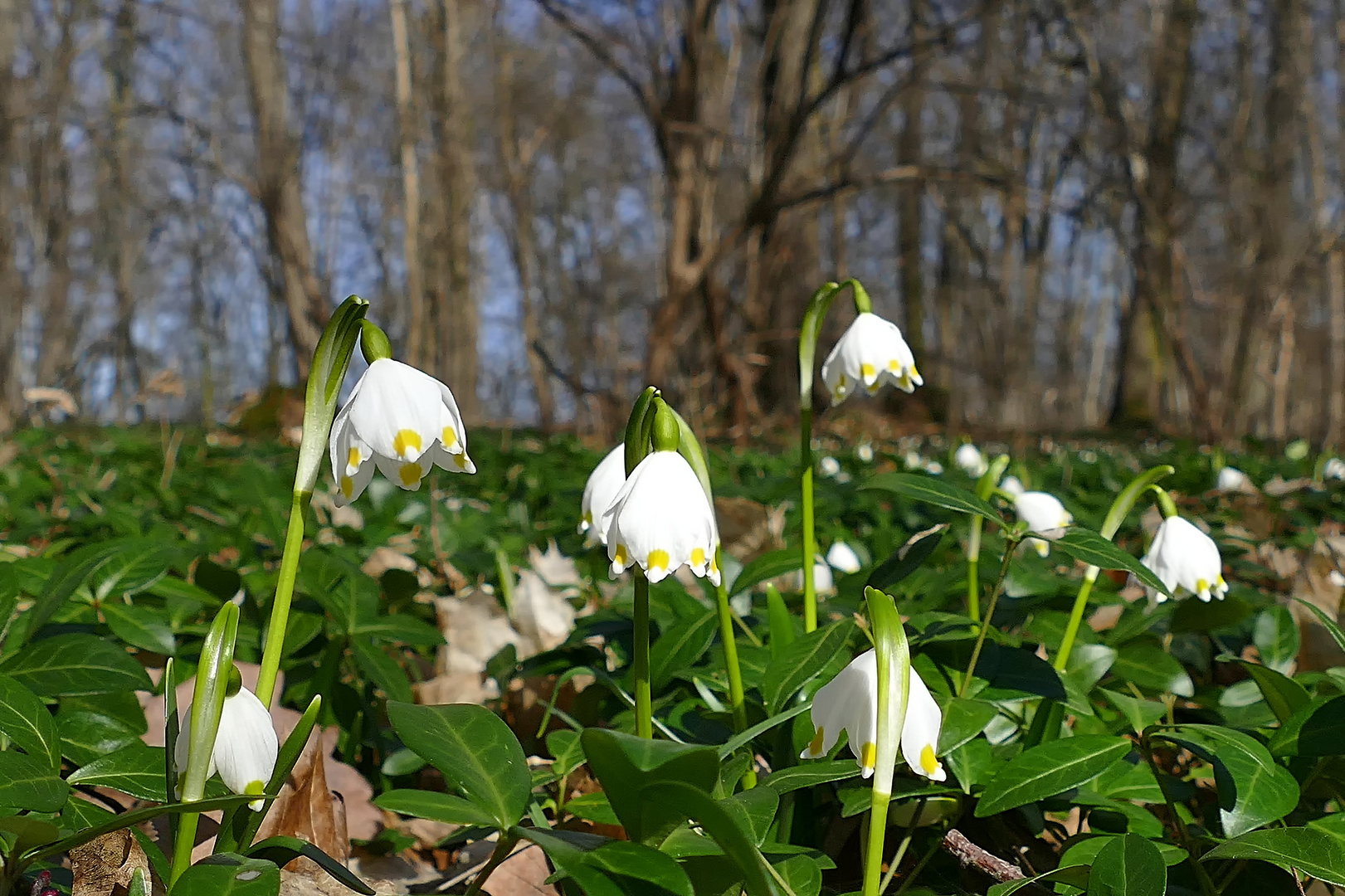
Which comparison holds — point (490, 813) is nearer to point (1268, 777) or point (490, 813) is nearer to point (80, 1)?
point (1268, 777)

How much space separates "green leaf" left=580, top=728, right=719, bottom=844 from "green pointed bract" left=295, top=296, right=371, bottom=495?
397 millimetres

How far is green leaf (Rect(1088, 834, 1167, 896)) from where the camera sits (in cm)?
82

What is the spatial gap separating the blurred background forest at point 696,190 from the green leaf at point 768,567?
2.37 metres

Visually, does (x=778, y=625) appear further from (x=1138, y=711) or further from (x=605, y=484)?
(x=1138, y=711)

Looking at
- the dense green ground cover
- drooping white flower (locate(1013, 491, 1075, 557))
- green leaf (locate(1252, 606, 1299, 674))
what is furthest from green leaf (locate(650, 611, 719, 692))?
green leaf (locate(1252, 606, 1299, 674))

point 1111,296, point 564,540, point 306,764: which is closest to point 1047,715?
point 306,764

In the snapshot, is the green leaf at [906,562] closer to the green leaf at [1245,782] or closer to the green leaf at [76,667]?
the green leaf at [1245,782]

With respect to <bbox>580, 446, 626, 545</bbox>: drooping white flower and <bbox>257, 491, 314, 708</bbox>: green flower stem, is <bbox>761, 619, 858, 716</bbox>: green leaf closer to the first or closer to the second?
<bbox>580, 446, 626, 545</bbox>: drooping white flower

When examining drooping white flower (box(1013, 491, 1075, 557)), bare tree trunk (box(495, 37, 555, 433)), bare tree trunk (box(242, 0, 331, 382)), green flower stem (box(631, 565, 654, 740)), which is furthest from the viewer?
bare tree trunk (box(495, 37, 555, 433))

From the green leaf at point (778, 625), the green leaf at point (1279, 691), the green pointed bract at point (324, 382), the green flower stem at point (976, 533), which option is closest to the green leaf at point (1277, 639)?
the green leaf at point (1279, 691)

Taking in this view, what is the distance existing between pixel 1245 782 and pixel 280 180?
8.35 meters

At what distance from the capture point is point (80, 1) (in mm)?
15336

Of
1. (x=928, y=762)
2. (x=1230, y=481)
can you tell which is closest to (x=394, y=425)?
(x=928, y=762)

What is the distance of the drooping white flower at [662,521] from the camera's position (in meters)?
0.98
